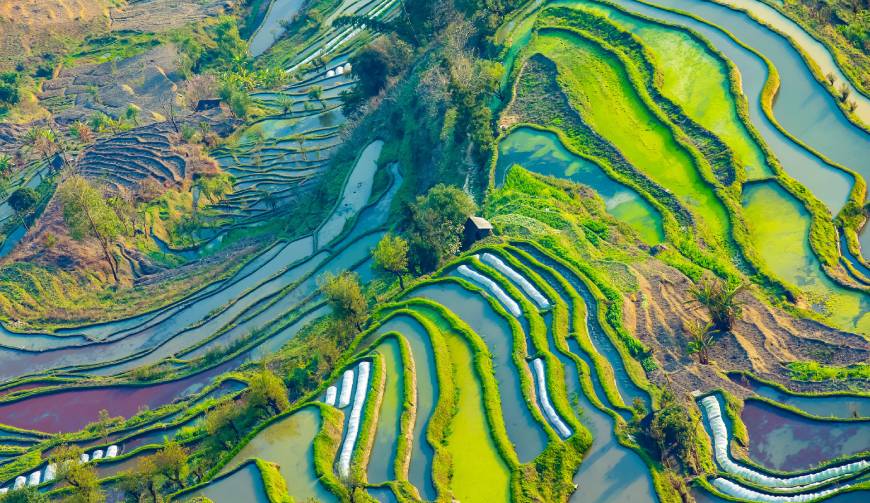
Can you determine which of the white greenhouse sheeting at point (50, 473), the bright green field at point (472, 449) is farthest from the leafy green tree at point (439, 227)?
the white greenhouse sheeting at point (50, 473)

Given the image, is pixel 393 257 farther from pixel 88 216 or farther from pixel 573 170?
pixel 88 216

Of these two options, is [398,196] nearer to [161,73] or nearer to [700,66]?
[700,66]

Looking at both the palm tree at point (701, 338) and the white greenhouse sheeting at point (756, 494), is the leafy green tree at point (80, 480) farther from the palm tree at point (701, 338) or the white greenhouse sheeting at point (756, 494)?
the palm tree at point (701, 338)

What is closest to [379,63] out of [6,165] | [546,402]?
[6,165]

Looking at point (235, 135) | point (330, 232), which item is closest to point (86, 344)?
point (330, 232)

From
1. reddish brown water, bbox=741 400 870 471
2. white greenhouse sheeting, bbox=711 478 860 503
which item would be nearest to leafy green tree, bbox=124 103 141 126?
reddish brown water, bbox=741 400 870 471

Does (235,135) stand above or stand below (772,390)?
below

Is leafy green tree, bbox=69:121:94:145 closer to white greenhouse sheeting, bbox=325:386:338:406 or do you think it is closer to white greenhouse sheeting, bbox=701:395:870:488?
white greenhouse sheeting, bbox=325:386:338:406
